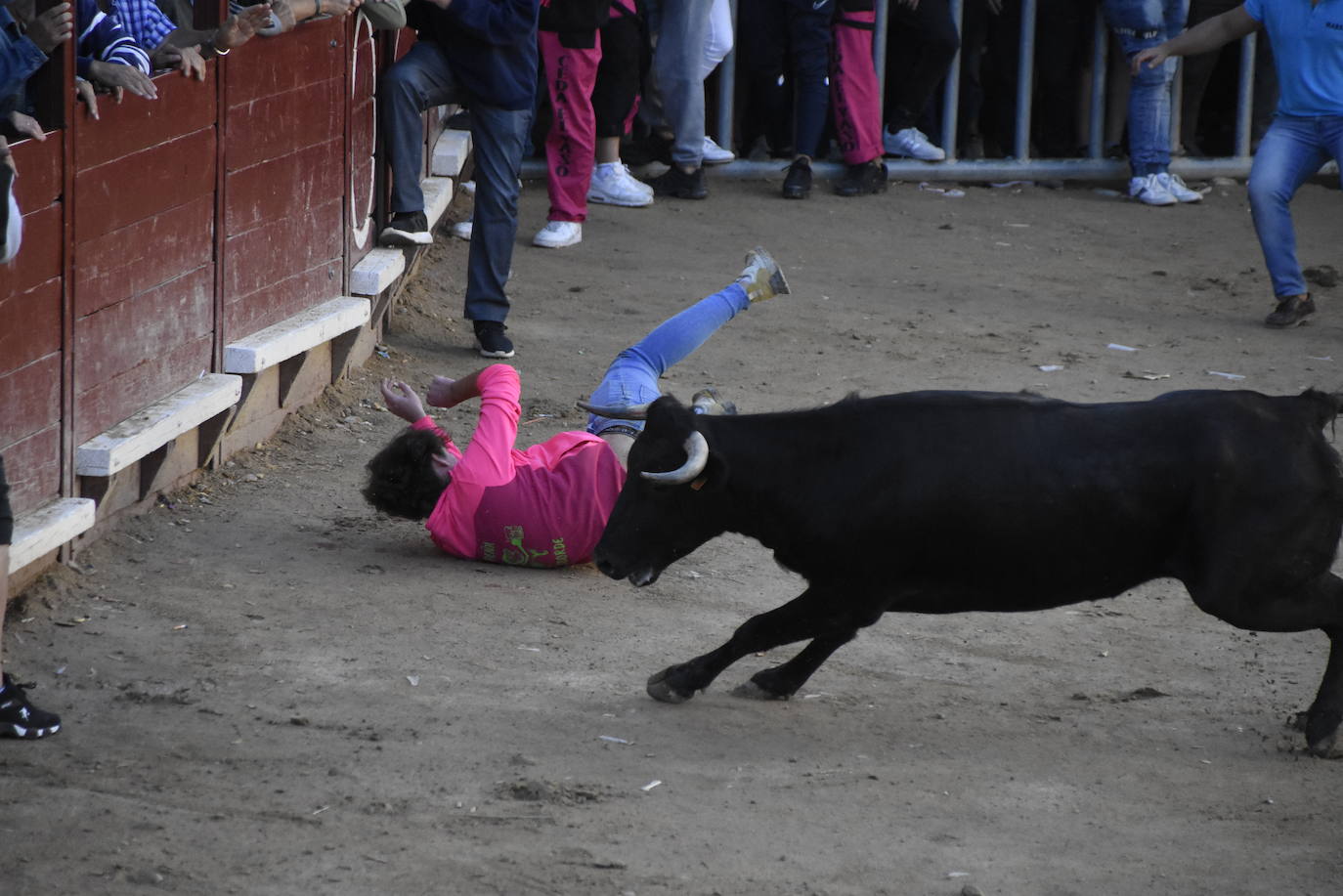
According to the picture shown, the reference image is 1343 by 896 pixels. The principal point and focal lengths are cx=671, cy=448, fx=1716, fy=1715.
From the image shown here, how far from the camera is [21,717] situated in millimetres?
3809

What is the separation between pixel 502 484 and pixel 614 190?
5516 mm

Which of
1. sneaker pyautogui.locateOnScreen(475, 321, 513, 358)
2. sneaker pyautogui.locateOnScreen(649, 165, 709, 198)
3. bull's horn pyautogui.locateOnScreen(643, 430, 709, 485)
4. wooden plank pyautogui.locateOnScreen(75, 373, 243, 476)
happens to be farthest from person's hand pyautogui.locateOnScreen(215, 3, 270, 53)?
sneaker pyautogui.locateOnScreen(649, 165, 709, 198)

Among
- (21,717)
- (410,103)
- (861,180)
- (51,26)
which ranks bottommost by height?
(21,717)

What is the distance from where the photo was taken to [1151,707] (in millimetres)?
4547

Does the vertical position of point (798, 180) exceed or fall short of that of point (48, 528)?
it exceeds it

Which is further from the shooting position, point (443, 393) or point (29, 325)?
point (443, 393)

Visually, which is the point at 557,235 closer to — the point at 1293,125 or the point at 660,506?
the point at 1293,125

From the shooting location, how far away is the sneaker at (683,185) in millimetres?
10758

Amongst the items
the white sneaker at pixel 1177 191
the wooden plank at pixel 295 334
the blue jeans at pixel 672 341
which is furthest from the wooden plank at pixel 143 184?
the white sneaker at pixel 1177 191

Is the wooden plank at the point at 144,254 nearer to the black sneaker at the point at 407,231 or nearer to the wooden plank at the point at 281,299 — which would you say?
the wooden plank at the point at 281,299

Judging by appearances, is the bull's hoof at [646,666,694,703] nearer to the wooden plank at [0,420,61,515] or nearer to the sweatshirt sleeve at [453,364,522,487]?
the sweatshirt sleeve at [453,364,522,487]

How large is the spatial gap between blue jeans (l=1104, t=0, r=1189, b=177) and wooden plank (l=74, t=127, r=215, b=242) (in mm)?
6686

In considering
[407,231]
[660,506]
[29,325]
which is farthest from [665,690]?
[407,231]

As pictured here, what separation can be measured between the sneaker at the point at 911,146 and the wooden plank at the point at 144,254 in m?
6.67
